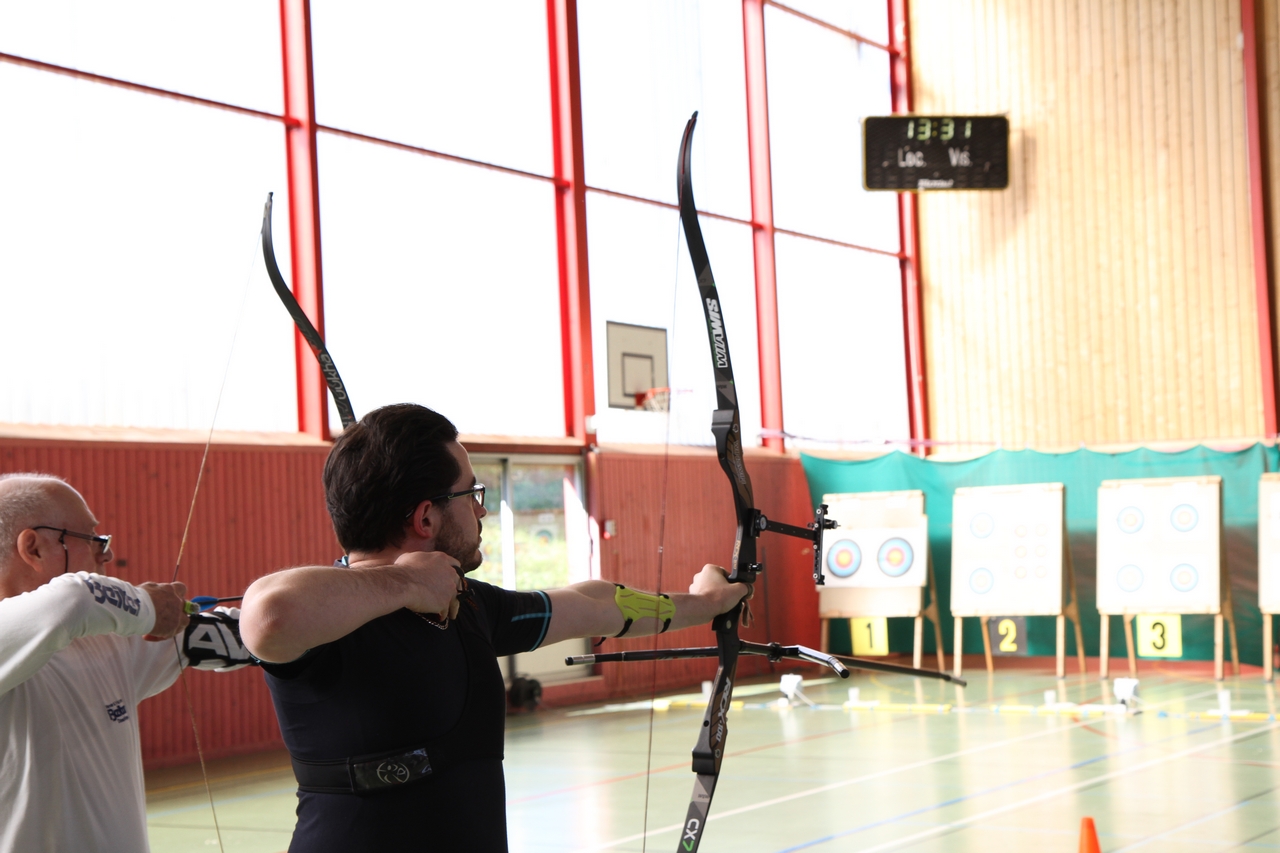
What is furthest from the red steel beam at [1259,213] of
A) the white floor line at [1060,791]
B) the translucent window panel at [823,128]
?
the white floor line at [1060,791]

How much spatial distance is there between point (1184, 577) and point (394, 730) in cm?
839

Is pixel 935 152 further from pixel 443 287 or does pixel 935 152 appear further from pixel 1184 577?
pixel 443 287

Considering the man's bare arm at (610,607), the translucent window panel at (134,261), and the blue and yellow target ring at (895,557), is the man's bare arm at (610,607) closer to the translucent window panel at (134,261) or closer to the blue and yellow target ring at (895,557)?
the translucent window panel at (134,261)

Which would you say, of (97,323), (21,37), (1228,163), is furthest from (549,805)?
(1228,163)

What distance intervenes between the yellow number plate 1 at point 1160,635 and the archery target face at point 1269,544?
0.53m

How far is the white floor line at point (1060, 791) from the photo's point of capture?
160 inches

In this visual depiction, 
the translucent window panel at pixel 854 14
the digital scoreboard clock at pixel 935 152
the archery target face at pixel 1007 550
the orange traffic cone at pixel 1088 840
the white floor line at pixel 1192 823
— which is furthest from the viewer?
the translucent window panel at pixel 854 14

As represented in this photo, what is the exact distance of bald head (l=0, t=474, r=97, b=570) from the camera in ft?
5.31

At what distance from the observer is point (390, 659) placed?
1273 millimetres

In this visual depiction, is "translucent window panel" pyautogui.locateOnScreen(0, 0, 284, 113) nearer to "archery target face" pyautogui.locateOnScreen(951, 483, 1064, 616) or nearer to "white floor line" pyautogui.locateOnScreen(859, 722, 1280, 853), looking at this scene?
"white floor line" pyautogui.locateOnScreen(859, 722, 1280, 853)

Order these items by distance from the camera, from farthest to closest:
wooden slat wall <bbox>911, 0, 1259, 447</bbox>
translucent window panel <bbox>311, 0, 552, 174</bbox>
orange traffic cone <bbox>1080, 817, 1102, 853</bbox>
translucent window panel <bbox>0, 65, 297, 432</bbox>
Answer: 1. wooden slat wall <bbox>911, 0, 1259, 447</bbox>
2. translucent window panel <bbox>311, 0, 552, 174</bbox>
3. translucent window panel <bbox>0, 65, 297, 432</bbox>
4. orange traffic cone <bbox>1080, 817, 1102, 853</bbox>

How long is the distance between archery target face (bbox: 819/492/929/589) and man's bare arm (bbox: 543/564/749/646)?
7.77 m

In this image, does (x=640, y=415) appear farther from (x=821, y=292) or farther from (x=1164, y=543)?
(x=1164, y=543)

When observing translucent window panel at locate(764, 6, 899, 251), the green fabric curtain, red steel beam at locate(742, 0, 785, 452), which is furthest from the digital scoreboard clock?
the green fabric curtain
